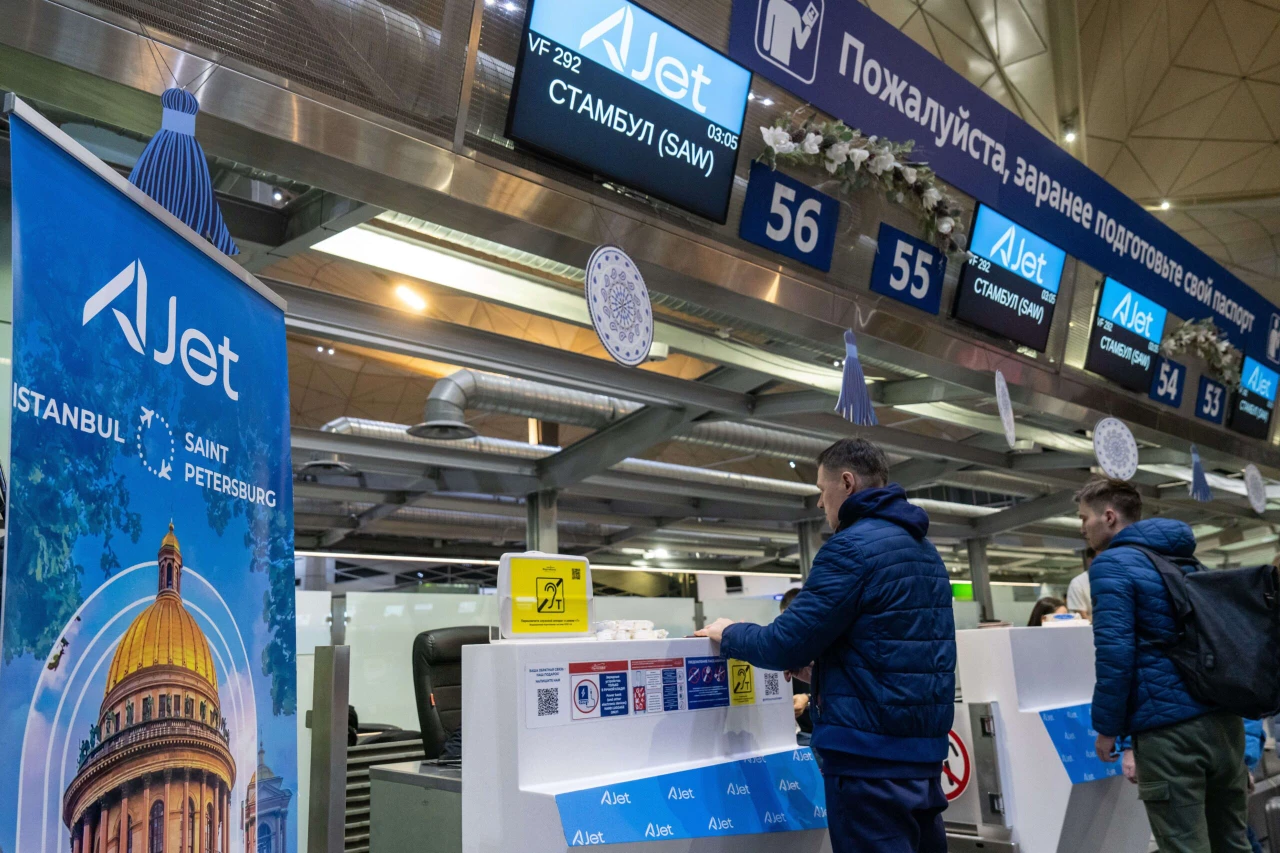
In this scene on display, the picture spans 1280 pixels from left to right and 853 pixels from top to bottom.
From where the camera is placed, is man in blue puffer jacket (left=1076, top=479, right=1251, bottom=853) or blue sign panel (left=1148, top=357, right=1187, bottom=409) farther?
blue sign panel (left=1148, top=357, right=1187, bottom=409)

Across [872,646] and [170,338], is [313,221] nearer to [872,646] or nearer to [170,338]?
[170,338]

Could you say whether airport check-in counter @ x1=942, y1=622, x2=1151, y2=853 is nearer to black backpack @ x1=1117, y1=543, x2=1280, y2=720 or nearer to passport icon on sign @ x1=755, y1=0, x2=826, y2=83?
black backpack @ x1=1117, y1=543, x2=1280, y2=720

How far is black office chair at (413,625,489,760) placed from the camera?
400 centimetres

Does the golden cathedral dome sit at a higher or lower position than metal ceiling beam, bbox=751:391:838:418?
lower

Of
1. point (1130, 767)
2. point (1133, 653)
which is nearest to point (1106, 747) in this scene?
point (1130, 767)

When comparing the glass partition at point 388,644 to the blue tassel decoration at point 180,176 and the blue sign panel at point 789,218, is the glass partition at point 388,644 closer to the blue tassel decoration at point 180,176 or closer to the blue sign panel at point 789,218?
the blue sign panel at point 789,218

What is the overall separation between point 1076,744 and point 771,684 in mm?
1557

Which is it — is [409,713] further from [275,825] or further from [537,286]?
[275,825]

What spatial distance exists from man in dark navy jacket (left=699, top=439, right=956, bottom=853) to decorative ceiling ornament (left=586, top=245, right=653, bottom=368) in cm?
99

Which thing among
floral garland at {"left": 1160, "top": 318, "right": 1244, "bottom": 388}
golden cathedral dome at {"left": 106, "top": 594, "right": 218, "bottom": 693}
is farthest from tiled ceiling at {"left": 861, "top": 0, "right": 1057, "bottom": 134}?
golden cathedral dome at {"left": 106, "top": 594, "right": 218, "bottom": 693}

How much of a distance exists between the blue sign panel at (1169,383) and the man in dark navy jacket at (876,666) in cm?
547

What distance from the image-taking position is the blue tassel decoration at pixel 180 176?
1.70m

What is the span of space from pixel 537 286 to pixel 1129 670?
3094 millimetres

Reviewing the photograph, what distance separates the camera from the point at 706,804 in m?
2.36
